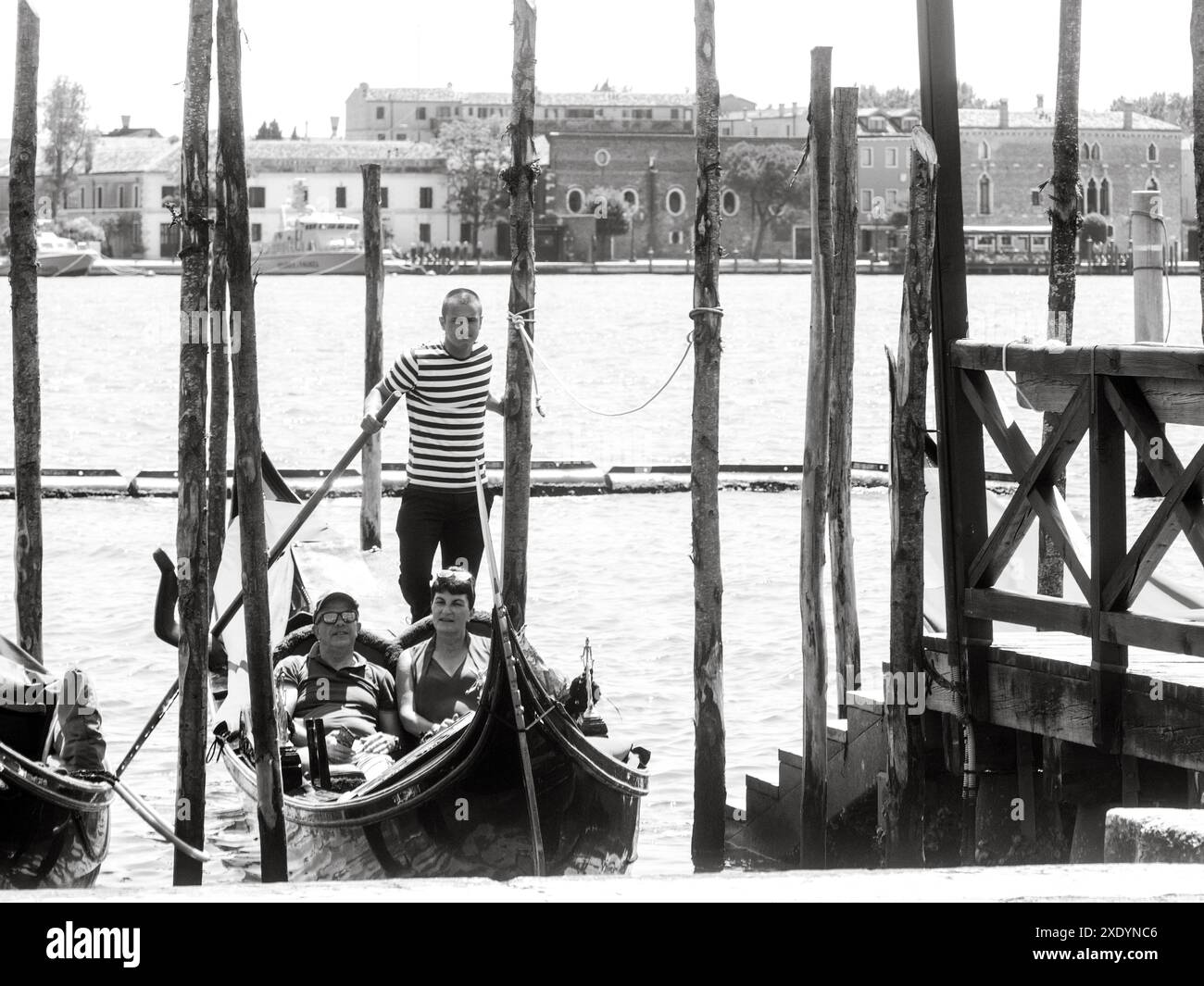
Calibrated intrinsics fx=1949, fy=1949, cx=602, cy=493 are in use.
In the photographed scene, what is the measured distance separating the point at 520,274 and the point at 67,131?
82477mm

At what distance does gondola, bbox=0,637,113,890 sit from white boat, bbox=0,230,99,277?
68075 mm

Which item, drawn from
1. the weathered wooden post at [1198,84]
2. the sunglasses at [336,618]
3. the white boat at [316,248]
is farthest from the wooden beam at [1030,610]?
the white boat at [316,248]

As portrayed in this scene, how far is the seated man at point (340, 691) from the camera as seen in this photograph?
18.9 ft

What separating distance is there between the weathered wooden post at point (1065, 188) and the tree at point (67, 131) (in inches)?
3142

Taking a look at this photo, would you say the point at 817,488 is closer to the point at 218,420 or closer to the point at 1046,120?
the point at 218,420

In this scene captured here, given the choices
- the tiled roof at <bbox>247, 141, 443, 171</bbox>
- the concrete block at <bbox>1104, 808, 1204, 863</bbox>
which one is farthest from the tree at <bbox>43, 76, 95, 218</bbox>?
the concrete block at <bbox>1104, 808, 1204, 863</bbox>

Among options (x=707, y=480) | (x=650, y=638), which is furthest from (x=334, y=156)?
(x=707, y=480)

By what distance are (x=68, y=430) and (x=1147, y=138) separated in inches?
2385

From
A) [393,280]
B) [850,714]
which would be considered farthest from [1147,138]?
[850,714]

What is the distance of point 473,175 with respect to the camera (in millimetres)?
77375

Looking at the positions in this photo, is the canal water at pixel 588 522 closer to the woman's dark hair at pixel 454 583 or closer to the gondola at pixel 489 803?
the gondola at pixel 489 803

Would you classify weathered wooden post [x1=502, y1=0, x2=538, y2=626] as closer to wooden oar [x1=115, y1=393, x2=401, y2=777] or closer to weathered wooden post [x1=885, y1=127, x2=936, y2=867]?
wooden oar [x1=115, y1=393, x2=401, y2=777]
